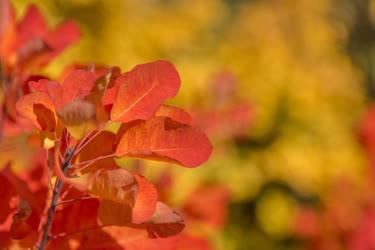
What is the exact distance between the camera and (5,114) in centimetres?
91

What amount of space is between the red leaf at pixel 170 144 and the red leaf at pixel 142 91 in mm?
13

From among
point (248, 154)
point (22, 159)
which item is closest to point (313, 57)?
point (248, 154)

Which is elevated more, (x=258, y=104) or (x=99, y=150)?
(x=99, y=150)

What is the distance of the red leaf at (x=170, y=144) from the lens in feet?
2.10

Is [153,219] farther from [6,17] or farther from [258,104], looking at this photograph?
[258,104]

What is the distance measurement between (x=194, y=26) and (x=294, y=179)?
2.81ft

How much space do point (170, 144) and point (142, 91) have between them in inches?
1.9

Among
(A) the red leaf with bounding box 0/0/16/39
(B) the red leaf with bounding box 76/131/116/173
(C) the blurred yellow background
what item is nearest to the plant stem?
(B) the red leaf with bounding box 76/131/116/173

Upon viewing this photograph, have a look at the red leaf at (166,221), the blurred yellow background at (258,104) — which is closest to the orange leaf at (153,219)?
the red leaf at (166,221)

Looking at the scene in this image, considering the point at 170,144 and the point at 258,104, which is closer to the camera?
the point at 170,144

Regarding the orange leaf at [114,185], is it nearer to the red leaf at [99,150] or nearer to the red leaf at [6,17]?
the red leaf at [99,150]

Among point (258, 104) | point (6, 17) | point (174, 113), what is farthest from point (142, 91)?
point (258, 104)

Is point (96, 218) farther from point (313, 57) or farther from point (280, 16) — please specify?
point (280, 16)

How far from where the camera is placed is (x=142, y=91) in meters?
0.65
